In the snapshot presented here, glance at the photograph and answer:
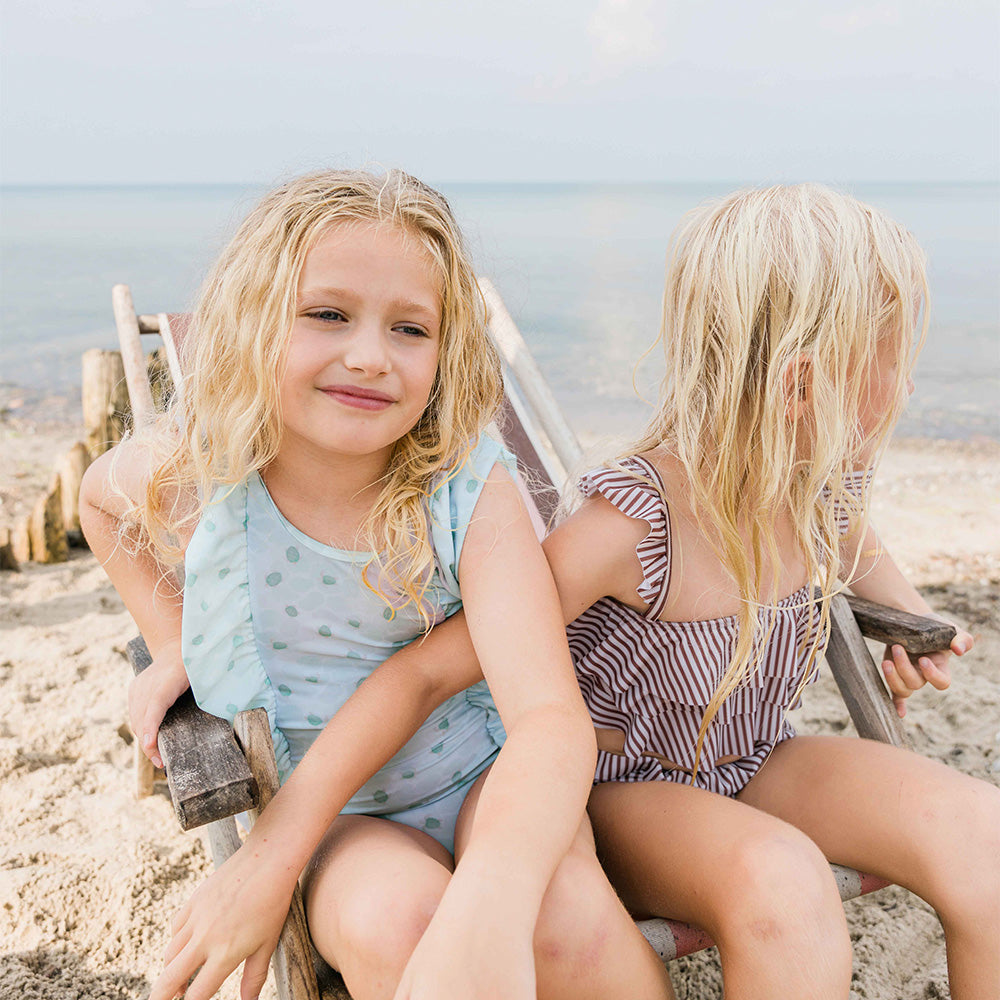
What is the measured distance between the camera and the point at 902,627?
157 cm

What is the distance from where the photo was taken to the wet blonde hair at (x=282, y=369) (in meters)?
1.28

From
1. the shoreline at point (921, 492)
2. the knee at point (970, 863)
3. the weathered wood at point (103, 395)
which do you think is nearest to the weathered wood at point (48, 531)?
the weathered wood at point (103, 395)

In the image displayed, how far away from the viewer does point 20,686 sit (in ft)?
8.54

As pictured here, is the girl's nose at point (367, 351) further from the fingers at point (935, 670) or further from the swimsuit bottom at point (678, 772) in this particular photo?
the fingers at point (935, 670)

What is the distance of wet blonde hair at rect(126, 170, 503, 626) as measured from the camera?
1.28 meters

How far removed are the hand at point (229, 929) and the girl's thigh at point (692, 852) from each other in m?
0.52

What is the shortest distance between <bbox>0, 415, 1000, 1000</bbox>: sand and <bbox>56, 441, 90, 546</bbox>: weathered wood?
0.43 feet

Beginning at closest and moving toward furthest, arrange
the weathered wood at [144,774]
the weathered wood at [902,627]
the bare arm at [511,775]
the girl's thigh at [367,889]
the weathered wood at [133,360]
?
1. the bare arm at [511,775]
2. the girl's thigh at [367,889]
3. the weathered wood at [902,627]
4. the weathered wood at [133,360]
5. the weathered wood at [144,774]

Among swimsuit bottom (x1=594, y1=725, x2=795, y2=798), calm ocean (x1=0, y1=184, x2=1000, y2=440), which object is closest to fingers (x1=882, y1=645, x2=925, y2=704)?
swimsuit bottom (x1=594, y1=725, x2=795, y2=798)

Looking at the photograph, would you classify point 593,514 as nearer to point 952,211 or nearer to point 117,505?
point 117,505

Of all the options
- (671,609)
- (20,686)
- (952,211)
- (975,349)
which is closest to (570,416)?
(975,349)

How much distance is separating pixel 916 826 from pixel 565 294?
1269 centimetres

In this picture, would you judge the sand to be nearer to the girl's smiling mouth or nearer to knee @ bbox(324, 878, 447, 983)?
knee @ bbox(324, 878, 447, 983)

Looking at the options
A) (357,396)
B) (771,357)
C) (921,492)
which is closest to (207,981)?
(357,396)
